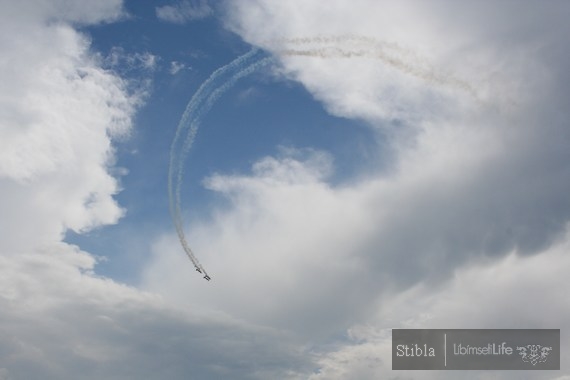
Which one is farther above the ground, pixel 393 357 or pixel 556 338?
pixel 556 338

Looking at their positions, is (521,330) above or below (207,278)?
below

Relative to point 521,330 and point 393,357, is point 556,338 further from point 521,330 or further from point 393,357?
point 393,357

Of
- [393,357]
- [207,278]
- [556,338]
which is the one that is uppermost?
[207,278]

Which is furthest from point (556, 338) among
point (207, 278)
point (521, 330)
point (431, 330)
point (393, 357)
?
point (207, 278)

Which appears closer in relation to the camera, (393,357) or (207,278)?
(207,278)

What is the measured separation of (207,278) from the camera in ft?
430

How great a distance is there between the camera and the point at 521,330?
15575cm

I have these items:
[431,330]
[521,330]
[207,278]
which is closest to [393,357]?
[431,330]

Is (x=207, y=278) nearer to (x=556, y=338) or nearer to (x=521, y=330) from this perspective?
(x=521, y=330)

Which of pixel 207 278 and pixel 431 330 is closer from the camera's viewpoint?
pixel 207 278

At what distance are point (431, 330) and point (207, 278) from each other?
339ft

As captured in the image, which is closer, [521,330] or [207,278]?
[207,278]

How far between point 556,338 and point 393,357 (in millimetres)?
74283

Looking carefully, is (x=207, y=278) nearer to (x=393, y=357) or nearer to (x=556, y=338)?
(x=393, y=357)
